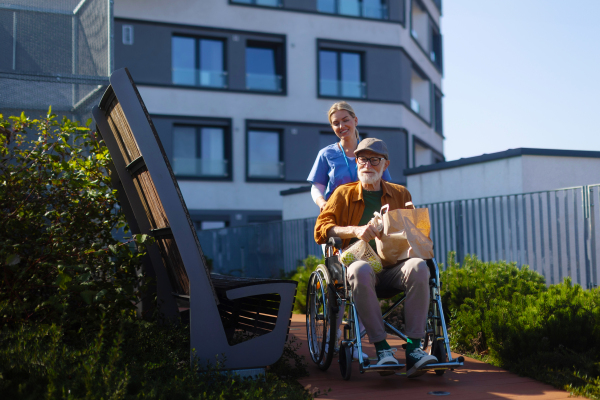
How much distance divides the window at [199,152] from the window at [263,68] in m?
2.23

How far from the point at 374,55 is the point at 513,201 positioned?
16.3m

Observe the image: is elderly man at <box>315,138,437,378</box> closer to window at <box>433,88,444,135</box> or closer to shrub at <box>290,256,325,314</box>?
shrub at <box>290,256,325,314</box>

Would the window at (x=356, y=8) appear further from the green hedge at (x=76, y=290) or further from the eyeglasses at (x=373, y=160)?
the eyeglasses at (x=373, y=160)

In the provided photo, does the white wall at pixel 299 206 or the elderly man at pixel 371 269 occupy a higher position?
the white wall at pixel 299 206

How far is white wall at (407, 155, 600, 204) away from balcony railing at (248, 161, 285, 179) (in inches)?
474

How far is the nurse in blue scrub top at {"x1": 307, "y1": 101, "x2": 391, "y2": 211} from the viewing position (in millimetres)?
5238

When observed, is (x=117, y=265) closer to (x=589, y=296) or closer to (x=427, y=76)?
(x=589, y=296)

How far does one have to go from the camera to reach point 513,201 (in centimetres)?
856

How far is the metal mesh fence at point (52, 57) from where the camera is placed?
588 centimetres

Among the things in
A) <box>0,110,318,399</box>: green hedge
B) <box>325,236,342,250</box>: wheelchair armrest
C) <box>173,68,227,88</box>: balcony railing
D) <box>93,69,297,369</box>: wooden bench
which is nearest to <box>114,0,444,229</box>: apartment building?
<box>173,68,227,88</box>: balcony railing

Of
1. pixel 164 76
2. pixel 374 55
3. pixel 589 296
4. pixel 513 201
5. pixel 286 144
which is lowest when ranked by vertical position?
pixel 589 296

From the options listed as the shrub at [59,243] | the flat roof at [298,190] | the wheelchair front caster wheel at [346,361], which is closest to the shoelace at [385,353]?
the wheelchair front caster wheel at [346,361]

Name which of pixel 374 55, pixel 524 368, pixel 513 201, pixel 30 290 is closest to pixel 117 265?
pixel 30 290

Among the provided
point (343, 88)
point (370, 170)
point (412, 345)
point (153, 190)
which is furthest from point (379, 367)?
point (343, 88)
